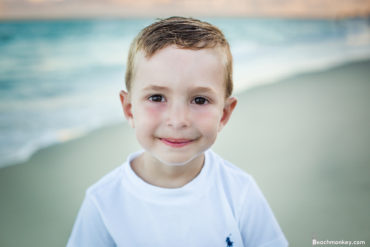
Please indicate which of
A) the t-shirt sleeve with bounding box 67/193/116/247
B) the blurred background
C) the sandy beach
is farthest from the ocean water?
the t-shirt sleeve with bounding box 67/193/116/247

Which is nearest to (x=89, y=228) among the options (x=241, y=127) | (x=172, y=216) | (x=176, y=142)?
(x=172, y=216)

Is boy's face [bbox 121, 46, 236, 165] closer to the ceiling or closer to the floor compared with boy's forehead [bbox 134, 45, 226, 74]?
closer to the floor

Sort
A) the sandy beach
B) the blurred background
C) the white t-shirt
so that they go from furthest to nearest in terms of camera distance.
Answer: the blurred background < the sandy beach < the white t-shirt

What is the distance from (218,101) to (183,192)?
0.41 meters

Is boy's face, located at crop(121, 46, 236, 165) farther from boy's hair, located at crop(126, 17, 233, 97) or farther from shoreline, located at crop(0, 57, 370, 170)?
shoreline, located at crop(0, 57, 370, 170)

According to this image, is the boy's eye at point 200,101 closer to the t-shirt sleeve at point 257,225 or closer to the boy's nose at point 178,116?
the boy's nose at point 178,116

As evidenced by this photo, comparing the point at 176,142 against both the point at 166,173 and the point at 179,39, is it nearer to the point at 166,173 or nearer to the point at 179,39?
the point at 166,173

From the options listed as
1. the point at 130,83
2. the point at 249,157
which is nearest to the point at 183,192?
the point at 130,83

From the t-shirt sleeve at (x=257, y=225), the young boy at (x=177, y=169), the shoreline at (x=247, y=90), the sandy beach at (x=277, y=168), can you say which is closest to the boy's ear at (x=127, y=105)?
the young boy at (x=177, y=169)

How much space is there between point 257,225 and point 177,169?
16.9 inches

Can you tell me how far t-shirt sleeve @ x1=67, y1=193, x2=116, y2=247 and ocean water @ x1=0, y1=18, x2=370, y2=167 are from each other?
72.3 inches

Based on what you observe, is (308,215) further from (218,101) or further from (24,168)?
(24,168)

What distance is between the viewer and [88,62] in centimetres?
594

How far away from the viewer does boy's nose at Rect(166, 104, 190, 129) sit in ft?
3.44
